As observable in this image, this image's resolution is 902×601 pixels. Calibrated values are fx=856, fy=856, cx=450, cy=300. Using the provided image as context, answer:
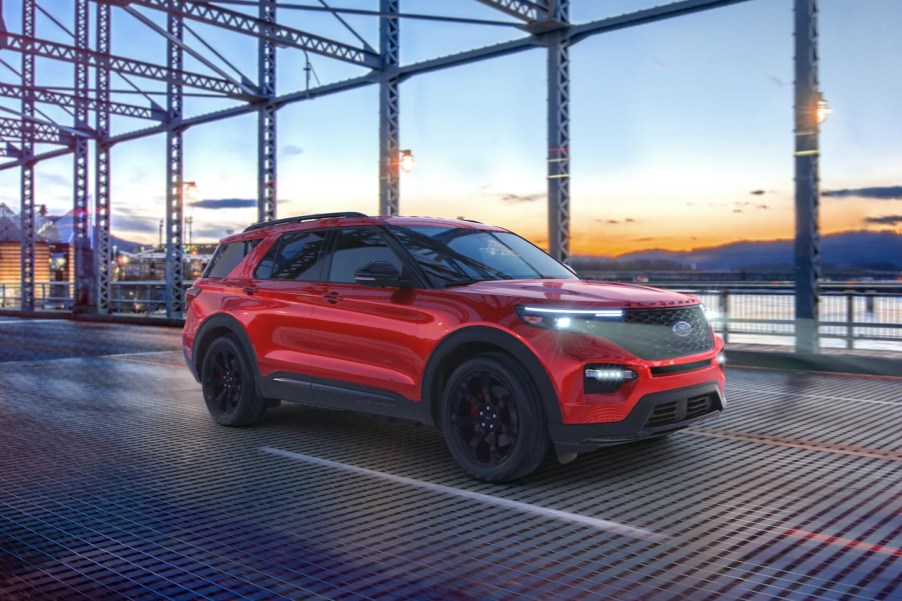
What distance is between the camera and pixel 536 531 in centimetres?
486

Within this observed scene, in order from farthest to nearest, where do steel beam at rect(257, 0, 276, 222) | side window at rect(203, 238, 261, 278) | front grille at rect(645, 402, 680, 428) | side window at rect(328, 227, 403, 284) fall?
steel beam at rect(257, 0, 276, 222) < side window at rect(203, 238, 261, 278) < side window at rect(328, 227, 403, 284) < front grille at rect(645, 402, 680, 428)

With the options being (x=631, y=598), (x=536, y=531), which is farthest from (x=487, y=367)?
(x=631, y=598)

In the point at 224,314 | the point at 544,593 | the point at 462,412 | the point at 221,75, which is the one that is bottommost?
the point at 544,593

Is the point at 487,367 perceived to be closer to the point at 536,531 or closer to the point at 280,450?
the point at 536,531

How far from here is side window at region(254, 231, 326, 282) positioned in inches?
300

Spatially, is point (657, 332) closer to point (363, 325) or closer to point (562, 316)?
point (562, 316)

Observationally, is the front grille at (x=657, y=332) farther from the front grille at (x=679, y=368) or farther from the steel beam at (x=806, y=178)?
the steel beam at (x=806, y=178)

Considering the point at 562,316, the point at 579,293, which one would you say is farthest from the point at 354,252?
the point at 562,316

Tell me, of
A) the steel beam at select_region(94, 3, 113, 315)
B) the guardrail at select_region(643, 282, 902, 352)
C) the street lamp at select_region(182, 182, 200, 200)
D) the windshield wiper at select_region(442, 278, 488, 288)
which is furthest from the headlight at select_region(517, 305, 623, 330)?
the steel beam at select_region(94, 3, 113, 315)

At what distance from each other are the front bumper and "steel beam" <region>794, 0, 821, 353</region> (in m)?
8.64

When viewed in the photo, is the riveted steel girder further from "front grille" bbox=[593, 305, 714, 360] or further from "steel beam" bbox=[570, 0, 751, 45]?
"front grille" bbox=[593, 305, 714, 360]

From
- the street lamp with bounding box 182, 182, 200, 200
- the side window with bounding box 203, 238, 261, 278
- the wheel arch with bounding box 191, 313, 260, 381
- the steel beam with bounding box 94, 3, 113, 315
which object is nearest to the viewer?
the wheel arch with bounding box 191, 313, 260, 381

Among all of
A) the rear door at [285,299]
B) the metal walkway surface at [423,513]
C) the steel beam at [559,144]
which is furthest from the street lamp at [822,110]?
the rear door at [285,299]

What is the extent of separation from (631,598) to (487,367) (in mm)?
2296
